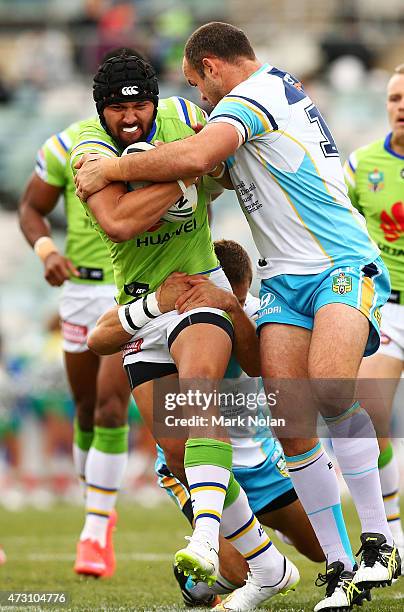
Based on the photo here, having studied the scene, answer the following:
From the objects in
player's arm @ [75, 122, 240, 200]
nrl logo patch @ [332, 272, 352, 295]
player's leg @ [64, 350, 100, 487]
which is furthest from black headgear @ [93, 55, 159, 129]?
player's leg @ [64, 350, 100, 487]

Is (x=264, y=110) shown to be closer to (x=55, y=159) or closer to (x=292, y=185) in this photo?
(x=292, y=185)

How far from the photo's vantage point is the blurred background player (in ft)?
26.1

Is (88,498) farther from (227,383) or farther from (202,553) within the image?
(202,553)

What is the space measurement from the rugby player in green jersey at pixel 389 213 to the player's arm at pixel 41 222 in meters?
2.01

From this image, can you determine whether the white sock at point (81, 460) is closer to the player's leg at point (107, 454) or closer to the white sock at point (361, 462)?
the player's leg at point (107, 454)

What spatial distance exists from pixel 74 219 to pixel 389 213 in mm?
2229

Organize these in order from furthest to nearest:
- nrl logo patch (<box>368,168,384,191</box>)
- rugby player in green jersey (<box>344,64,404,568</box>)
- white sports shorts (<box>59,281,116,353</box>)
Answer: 1. white sports shorts (<box>59,281,116,353</box>)
2. nrl logo patch (<box>368,168,384,191</box>)
3. rugby player in green jersey (<box>344,64,404,568</box>)

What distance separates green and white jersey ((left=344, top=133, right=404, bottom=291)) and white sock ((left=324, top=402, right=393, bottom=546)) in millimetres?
2014

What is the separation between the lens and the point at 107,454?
8.04 meters

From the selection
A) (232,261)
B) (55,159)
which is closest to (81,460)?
(55,159)

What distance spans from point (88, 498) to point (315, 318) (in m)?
2.96

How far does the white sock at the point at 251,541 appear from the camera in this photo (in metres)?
5.91

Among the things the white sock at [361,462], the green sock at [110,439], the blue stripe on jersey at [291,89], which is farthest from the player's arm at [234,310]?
the green sock at [110,439]

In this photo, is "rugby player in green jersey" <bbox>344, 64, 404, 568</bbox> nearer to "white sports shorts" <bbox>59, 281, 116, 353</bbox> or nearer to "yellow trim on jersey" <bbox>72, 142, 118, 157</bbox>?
"white sports shorts" <bbox>59, 281, 116, 353</bbox>
